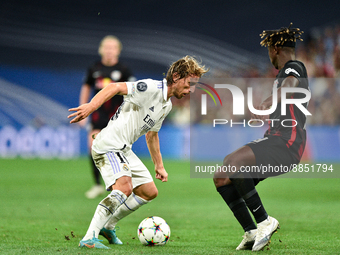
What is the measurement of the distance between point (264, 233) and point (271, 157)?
661 millimetres

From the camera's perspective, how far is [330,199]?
845 cm

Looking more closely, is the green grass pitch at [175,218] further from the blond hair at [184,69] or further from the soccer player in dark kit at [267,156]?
the blond hair at [184,69]

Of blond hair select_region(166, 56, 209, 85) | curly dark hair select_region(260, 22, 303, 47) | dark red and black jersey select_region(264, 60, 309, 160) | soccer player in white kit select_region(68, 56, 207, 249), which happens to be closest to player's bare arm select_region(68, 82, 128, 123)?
soccer player in white kit select_region(68, 56, 207, 249)

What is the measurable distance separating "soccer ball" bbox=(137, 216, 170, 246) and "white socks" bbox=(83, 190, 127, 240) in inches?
20.1

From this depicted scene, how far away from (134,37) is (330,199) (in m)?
18.9

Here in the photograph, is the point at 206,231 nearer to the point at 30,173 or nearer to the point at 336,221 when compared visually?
the point at 336,221

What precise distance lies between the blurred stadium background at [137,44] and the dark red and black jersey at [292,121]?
1537 cm

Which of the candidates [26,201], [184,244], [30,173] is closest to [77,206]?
[26,201]

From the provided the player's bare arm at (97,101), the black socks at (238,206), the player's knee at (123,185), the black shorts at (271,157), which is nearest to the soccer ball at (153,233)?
the player's knee at (123,185)

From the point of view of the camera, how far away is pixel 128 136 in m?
4.20

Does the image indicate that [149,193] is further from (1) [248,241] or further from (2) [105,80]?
(2) [105,80]

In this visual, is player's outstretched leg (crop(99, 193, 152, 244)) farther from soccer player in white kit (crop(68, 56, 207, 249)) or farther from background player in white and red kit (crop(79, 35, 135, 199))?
background player in white and red kit (crop(79, 35, 135, 199))

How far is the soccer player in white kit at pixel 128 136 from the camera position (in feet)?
12.6

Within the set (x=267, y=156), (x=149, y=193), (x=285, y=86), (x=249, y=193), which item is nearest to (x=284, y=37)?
(x=285, y=86)
